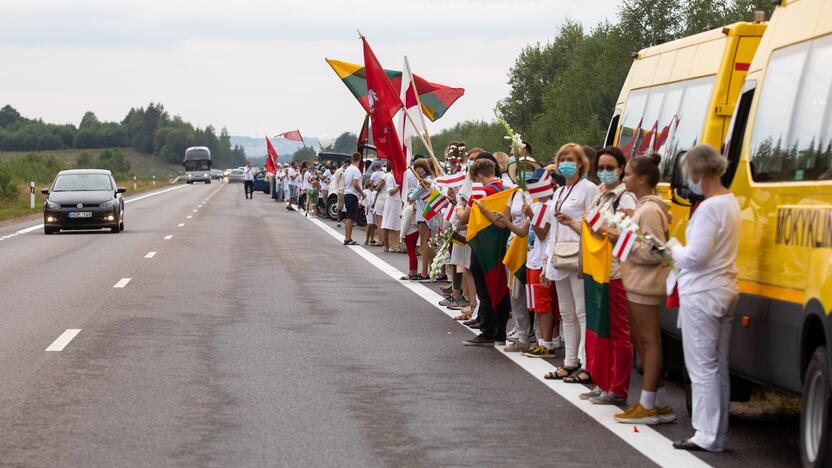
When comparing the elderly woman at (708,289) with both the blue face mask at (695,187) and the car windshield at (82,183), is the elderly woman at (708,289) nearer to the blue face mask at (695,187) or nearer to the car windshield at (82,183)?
the blue face mask at (695,187)

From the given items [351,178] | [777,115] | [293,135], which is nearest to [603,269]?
[777,115]

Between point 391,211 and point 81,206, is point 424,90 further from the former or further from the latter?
point 81,206

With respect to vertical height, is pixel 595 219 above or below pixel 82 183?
above

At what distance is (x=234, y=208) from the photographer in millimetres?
53469

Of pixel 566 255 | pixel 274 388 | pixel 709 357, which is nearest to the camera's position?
pixel 709 357

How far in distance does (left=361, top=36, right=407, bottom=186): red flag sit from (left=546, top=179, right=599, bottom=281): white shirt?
7766 millimetres

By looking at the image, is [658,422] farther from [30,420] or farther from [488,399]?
[30,420]

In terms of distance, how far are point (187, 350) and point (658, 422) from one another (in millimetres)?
4791

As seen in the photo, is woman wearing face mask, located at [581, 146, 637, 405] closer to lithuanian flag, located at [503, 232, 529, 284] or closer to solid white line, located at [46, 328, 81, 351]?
lithuanian flag, located at [503, 232, 529, 284]

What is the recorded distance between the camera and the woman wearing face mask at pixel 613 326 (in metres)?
8.83

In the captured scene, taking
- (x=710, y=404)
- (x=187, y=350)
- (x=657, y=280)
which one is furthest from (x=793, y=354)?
(x=187, y=350)

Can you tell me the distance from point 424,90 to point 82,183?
37.0ft

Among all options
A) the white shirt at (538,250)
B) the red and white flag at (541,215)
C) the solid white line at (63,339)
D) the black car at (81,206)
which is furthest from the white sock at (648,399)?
the black car at (81,206)

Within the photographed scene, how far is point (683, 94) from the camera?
10883 mm
